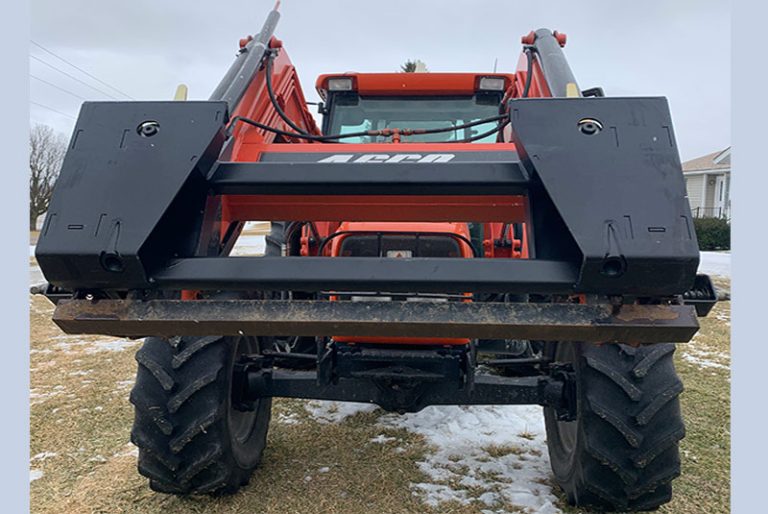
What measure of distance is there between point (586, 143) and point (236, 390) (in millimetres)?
2046

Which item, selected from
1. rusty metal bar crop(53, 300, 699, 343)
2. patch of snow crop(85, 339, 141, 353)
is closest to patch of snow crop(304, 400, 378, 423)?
rusty metal bar crop(53, 300, 699, 343)

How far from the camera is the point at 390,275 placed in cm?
177

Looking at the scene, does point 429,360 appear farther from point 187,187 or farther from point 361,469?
point 187,187

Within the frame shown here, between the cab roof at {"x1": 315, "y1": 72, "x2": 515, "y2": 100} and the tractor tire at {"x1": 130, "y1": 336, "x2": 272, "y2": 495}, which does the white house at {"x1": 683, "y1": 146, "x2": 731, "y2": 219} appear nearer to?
the cab roof at {"x1": 315, "y1": 72, "x2": 515, "y2": 100}

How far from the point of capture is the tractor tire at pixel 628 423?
7.93 feet

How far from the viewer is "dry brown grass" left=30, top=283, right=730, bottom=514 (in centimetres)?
287

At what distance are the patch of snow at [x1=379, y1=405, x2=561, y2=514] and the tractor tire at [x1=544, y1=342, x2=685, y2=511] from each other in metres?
0.39

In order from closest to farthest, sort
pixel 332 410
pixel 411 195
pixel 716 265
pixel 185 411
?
pixel 411 195 → pixel 185 411 → pixel 332 410 → pixel 716 265

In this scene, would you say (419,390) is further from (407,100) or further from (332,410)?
(407,100)

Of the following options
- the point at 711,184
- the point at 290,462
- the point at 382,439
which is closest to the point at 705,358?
the point at 382,439

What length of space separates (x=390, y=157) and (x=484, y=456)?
2.12m

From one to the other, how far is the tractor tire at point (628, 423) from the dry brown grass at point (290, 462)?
17.4 inches

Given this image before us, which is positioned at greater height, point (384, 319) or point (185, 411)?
point (384, 319)

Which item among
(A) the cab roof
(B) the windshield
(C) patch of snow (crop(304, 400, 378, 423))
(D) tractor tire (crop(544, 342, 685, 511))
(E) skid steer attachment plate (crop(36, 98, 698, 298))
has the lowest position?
(C) patch of snow (crop(304, 400, 378, 423))
